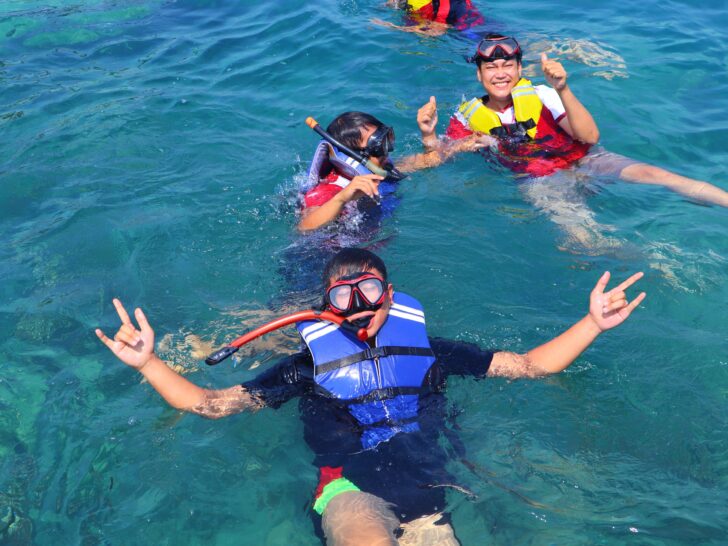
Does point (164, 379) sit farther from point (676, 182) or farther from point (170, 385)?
point (676, 182)

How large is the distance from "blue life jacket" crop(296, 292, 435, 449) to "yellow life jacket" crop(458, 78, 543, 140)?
3107mm

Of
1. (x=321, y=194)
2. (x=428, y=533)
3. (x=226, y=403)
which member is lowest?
(x=428, y=533)

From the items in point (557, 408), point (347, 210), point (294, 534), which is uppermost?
point (347, 210)

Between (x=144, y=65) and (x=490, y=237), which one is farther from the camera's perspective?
(x=144, y=65)

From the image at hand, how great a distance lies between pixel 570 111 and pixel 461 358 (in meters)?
2.83

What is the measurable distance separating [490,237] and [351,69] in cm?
421

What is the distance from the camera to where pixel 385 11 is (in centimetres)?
1037

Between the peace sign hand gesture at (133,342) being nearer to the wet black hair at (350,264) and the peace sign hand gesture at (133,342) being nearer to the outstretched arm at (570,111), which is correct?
the wet black hair at (350,264)

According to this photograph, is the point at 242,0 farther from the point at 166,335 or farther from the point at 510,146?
the point at 166,335

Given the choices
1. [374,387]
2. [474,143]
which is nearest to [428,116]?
[474,143]

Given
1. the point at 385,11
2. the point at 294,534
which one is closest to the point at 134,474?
the point at 294,534

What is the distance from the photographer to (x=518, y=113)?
6.23 meters

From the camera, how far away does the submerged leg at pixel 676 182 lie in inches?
219

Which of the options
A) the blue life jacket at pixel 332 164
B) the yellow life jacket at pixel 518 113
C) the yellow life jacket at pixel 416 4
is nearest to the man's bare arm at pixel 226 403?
the blue life jacket at pixel 332 164
